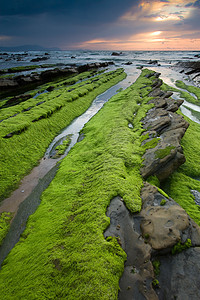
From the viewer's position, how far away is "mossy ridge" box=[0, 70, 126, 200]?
936cm

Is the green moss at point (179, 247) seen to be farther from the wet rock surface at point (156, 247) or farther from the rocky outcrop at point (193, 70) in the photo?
the rocky outcrop at point (193, 70)

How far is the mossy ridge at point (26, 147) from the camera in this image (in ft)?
30.7

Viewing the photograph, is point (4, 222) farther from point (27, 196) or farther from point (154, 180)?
point (154, 180)

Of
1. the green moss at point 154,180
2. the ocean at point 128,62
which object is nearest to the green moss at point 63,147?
the green moss at point 154,180

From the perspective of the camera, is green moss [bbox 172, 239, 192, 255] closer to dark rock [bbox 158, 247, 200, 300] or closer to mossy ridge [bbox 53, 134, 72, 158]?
dark rock [bbox 158, 247, 200, 300]

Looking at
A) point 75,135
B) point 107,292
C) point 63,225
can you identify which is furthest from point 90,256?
point 75,135

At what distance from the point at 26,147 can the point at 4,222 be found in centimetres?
656

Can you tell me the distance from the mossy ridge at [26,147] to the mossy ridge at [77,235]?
2323 millimetres

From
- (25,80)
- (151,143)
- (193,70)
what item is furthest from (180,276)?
(193,70)

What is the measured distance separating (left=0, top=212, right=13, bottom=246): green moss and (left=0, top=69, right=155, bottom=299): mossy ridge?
0.88 meters

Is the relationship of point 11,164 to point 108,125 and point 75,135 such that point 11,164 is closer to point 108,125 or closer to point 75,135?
point 75,135

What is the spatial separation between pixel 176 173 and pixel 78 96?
777 inches

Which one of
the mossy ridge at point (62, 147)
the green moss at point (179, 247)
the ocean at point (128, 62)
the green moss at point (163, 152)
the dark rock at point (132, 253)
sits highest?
the ocean at point (128, 62)

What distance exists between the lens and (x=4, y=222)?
22.0 feet
